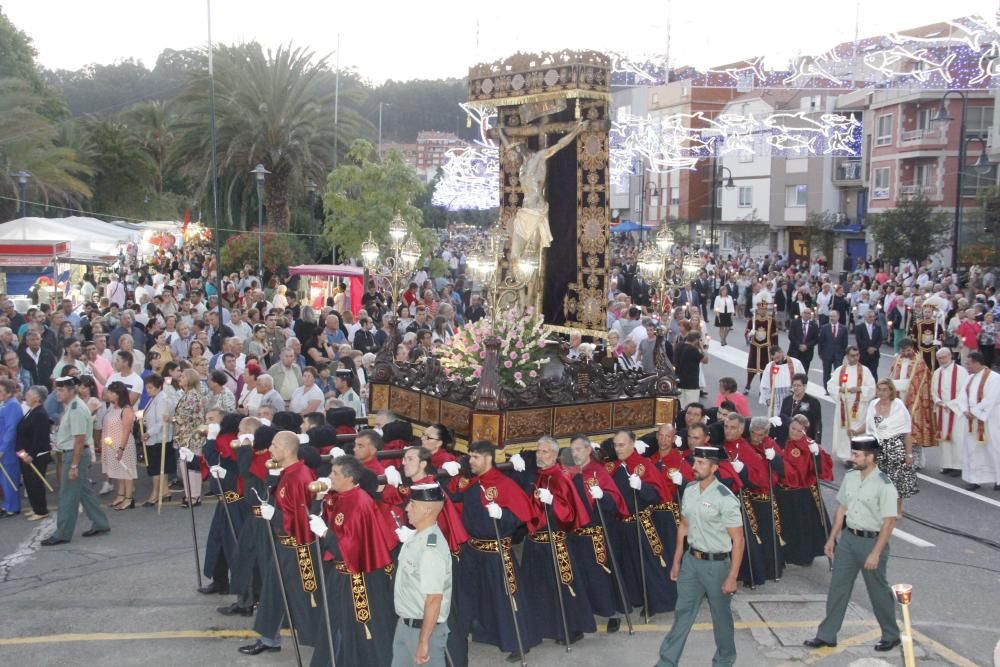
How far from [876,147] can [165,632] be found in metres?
43.8

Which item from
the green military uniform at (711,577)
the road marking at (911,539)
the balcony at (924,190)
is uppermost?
the balcony at (924,190)

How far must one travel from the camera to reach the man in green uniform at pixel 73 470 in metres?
10.3

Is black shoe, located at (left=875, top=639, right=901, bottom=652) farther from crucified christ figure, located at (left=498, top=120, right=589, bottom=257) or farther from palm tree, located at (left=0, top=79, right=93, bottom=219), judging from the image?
palm tree, located at (left=0, top=79, right=93, bottom=219)

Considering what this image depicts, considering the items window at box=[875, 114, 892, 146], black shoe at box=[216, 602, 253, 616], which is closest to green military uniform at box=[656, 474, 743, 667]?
black shoe at box=[216, 602, 253, 616]

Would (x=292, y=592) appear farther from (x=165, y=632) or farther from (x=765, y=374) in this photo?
(x=765, y=374)

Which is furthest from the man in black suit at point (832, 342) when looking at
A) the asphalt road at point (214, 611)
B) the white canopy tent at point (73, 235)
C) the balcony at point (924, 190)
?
the balcony at point (924, 190)

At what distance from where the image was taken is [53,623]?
838cm

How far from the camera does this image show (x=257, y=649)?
783 centimetres

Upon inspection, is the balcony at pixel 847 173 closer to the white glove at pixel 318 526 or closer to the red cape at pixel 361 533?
the red cape at pixel 361 533

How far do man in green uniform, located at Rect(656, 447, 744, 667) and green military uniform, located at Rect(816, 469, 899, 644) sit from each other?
1.11 m

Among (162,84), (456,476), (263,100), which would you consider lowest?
(456,476)

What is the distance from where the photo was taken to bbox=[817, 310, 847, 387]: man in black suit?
18.8m

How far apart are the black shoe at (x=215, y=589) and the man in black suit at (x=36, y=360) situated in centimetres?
673

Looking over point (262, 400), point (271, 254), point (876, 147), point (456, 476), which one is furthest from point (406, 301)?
point (876, 147)
